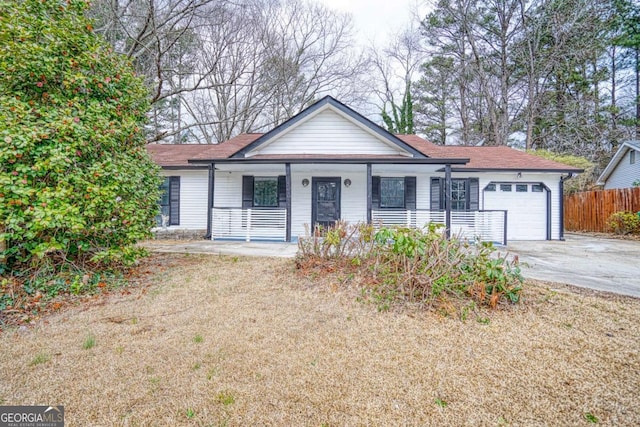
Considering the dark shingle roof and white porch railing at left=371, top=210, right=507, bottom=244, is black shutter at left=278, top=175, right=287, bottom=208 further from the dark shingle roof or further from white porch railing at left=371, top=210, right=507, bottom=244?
white porch railing at left=371, top=210, right=507, bottom=244

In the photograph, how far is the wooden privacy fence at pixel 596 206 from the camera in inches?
491

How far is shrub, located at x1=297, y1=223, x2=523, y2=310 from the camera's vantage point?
386cm

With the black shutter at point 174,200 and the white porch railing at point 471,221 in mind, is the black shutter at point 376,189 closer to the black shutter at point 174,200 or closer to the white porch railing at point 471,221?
the white porch railing at point 471,221

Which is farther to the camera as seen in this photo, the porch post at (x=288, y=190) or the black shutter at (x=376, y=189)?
the black shutter at (x=376, y=189)

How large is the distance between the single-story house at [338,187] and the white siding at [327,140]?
3cm

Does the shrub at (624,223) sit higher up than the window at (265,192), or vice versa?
the window at (265,192)

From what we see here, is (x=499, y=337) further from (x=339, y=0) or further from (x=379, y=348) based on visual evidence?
(x=339, y=0)

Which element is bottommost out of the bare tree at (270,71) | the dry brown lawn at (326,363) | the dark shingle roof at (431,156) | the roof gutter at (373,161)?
the dry brown lawn at (326,363)

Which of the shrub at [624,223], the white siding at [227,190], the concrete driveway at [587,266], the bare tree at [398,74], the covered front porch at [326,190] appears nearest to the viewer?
the concrete driveway at [587,266]

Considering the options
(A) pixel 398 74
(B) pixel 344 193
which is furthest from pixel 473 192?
(A) pixel 398 74

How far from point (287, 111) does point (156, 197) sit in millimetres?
16478

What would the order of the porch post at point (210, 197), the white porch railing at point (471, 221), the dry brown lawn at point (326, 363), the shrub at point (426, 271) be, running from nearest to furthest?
the dry brown lawn at point (326, 363) < the shrub at point (426, 271) < the white porch railing at point (471, 221) < the porch post at point (210, 197)

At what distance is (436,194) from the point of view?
11.0 m

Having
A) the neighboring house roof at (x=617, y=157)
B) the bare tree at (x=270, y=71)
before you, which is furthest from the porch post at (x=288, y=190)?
the neighboring house roof at (x=617, y=157)
